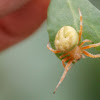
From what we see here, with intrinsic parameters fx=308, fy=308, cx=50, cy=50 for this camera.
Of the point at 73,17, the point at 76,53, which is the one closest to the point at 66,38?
the point at 73,17

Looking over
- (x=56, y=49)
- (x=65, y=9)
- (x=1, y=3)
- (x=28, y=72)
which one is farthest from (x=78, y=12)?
(x=28, y=72)

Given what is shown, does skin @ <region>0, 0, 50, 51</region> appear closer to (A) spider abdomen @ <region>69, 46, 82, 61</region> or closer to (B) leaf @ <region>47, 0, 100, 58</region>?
(A) spider abdomen @ <region>69, 46, 82, 61</region>

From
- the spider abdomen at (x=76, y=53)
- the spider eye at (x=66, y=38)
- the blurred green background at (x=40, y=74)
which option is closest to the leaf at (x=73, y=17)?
the spider eye at (x=66, y=38)

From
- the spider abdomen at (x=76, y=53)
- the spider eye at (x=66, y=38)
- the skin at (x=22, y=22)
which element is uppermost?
the spider eye at (x=66, y=38)

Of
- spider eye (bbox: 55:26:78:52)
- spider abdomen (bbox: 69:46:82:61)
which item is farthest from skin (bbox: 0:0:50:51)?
spider eye (bbox: 55:26:78:52)

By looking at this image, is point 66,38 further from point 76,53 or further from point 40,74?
point 40,74

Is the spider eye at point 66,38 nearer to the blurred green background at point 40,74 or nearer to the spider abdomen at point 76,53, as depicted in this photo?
the spider abdomen at point 76,53
